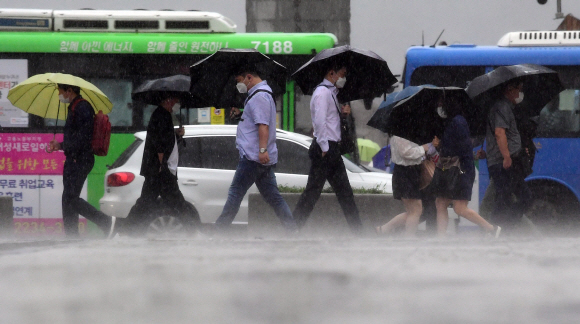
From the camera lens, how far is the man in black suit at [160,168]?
749 cm

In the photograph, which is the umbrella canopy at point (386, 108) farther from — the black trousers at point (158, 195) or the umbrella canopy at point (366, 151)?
the umbrella canopy at point (366, 151)

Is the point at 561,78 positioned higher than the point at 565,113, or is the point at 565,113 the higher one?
the point at 561,78

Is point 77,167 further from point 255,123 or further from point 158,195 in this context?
point 255,123

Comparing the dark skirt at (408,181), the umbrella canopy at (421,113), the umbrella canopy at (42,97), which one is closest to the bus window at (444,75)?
the umbrella canopy at (421,113)

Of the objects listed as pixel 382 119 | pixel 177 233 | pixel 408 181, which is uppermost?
pixel 382 119

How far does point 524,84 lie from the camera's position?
28.0ft

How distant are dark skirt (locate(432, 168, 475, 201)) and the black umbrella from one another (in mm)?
484

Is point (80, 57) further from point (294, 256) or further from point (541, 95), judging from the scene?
point (294, 256)

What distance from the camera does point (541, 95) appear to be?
339 inches

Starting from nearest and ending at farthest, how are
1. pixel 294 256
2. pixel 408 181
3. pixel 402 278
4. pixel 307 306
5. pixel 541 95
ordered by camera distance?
1. pixel 307 306
2. pixel 402 278
3. pixel 294 256
4. pixel 408 181
5. pixel 541 95

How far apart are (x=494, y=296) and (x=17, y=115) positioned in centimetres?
942

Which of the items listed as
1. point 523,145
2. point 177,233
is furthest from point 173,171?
point 523,145

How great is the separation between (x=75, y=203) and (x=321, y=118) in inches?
100

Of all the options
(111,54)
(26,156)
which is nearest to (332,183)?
(111,54)
